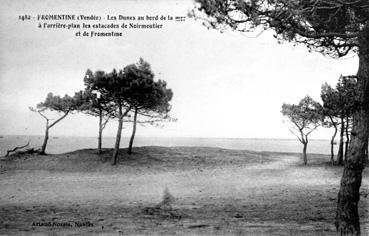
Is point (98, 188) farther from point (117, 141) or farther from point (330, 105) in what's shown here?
point (330, 105)

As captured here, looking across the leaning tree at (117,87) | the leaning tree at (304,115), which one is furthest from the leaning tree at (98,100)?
the leaning tree at (304,115)

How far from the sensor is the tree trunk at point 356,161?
6.11m

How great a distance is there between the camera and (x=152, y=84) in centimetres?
1994

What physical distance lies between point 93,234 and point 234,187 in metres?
8.12

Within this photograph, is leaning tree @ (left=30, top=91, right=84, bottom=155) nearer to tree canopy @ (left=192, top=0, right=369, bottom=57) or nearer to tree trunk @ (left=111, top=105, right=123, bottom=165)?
tree trunk @ (left=111, top=105, right=123, bottom=165)

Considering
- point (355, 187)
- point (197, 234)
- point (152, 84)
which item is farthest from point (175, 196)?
point (152, 84)

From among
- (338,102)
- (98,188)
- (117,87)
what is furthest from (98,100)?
(338,102)

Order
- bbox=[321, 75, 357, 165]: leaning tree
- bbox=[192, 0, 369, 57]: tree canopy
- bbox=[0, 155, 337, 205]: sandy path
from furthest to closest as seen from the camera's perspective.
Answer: bbox=[321, 75, 357, 165]: leaning tree → bbox=[0, 155, 337, 205]: sandy path → bbox=[192, 0, 369, 57]: tree canopy

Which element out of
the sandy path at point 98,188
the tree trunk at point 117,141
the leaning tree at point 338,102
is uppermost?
the leaning tree at point 338,102

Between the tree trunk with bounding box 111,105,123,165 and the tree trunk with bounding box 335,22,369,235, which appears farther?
the tree trunk with bounding box 111,105,123,165

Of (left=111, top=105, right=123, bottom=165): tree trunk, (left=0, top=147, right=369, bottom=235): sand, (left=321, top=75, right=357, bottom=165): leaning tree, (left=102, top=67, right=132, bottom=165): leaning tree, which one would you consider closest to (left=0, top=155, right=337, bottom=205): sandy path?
(left=0, top=147, right=369, bottom=235): sand

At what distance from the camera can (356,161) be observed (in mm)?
6129

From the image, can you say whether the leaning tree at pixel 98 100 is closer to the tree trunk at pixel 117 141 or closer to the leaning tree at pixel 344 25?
the tree trunk at pixel 117 141

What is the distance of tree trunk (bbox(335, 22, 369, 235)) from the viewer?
20.0ft
